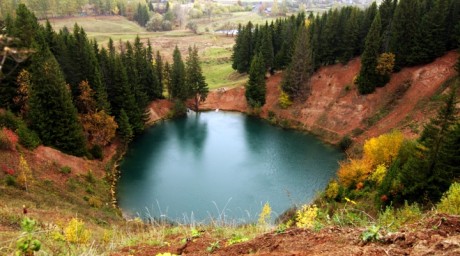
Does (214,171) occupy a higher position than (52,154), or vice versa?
(52,154)

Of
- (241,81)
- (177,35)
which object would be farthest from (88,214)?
(177,35)

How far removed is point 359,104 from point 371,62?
22.1 feet

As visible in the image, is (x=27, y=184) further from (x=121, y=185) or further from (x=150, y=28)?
(x=150, y=28)

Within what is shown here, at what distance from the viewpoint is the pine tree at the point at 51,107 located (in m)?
39.3

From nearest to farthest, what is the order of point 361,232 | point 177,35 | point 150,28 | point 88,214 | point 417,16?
point 361,232 < point 88,214 < point 417,16 < point 177,35 < point 150,28

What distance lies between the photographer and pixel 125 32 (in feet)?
438

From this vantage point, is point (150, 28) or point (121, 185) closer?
point (121, 185)

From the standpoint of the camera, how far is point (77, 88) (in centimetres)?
4888

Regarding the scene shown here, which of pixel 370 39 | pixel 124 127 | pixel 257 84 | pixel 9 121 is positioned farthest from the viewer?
pixel 257 84

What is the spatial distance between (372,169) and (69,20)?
12923 cm

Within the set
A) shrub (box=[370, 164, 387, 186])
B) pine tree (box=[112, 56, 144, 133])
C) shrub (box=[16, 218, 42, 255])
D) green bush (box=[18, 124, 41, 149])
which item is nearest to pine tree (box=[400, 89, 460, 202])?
shrub (box=[370, 164, 387, 186])

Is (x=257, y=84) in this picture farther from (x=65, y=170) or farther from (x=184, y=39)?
(x=184, y=39)

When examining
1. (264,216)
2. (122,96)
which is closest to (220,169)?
(122,96)

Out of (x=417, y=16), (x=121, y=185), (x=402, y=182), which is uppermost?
(x=417, y=16)
